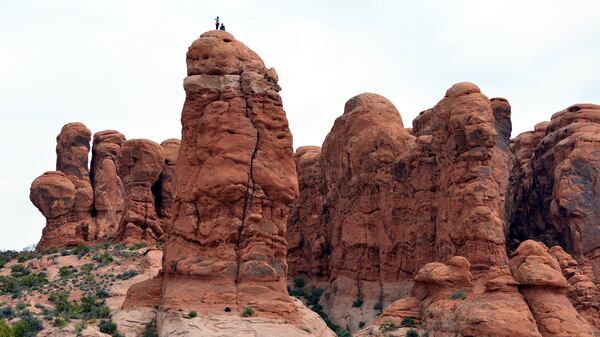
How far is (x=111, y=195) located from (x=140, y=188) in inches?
325

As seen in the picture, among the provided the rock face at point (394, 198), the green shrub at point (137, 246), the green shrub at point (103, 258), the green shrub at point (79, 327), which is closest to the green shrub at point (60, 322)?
the green shrub at point (79, 327)

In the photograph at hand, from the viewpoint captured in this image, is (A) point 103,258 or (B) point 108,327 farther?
(A) point 103,258

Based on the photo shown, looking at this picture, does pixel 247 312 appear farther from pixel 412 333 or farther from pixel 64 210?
pixel 64 210

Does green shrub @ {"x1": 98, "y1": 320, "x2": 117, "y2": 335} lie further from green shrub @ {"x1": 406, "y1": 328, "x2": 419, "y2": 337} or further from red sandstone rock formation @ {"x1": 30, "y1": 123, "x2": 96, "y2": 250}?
red sandstone rock formation @ {"x1": 30, "y1": 123, "x2": 96, "y2": 250}

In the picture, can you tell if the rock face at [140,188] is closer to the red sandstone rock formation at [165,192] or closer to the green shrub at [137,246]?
the red sandstone rock formation at [165,192]

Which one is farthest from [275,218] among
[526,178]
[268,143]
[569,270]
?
[526,178]

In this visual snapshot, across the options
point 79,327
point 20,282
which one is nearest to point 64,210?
point 20,282

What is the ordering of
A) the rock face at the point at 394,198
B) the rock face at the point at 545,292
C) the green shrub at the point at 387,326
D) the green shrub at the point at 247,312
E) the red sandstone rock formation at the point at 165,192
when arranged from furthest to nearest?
the red sandstone rock formation at the point at 165,192
the rock face at the point at 394,198
the green shrub at the point at 387,326
the rock face at the point at 545,292
the green shrub at the point at 247,312

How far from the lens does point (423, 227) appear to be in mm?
61406

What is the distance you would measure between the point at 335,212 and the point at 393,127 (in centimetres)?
695

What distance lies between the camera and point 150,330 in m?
44.1

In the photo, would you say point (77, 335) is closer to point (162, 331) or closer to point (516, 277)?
point (162, 331)

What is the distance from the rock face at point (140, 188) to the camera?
65.8 metres

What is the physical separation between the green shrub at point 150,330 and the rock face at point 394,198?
1881cm
